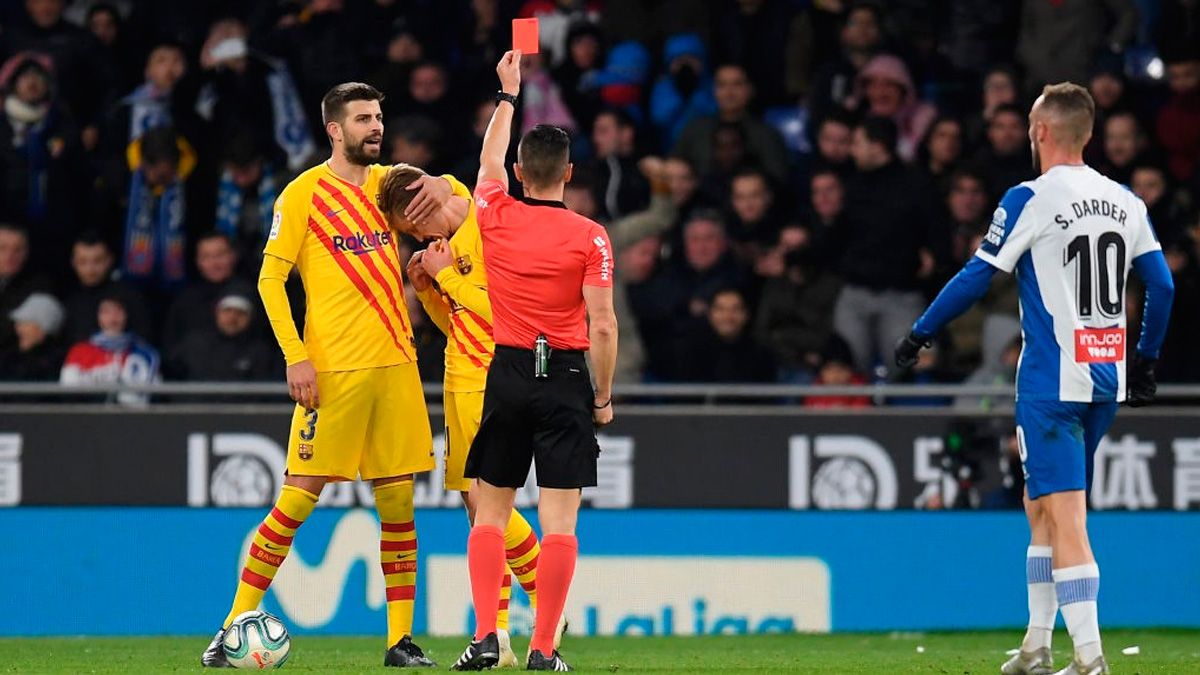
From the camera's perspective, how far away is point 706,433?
12.8 metres

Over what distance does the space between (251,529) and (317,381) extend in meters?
3.78

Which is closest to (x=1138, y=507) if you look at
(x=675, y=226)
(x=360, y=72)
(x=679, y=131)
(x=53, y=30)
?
(x=675, y=226)

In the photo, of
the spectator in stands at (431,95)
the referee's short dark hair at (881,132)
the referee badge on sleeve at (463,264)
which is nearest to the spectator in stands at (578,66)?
the spectator in stands at (431,95)

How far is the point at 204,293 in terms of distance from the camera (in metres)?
14.2

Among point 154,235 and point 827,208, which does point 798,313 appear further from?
point 154,235

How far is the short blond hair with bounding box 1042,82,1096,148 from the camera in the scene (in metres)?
8.02

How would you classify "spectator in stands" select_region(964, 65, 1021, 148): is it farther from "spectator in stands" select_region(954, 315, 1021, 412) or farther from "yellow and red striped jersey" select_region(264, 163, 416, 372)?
"yellow and red striped jersey" select_region(264, 163, 416, 372)

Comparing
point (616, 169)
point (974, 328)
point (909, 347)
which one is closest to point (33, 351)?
point (616, 169)

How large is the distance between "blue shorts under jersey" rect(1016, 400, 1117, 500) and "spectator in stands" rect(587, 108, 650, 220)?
22.7ft

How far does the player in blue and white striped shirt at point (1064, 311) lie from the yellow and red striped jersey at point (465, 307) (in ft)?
7.36

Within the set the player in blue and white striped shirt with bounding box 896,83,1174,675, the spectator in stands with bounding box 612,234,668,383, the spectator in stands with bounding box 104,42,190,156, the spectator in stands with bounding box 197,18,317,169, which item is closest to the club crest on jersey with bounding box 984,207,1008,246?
the player in blue and white striped shirt with bounding box 896,83,1174,675

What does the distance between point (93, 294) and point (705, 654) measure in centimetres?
566

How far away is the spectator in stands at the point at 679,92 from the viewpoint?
1587 cm

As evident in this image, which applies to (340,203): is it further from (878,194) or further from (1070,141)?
(878,194)
